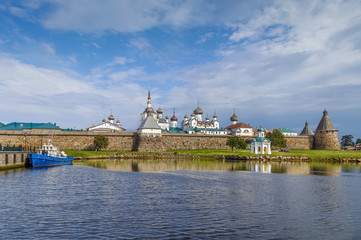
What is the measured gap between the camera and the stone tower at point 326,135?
75.7m

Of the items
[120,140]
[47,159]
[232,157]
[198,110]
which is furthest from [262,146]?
[198,110]

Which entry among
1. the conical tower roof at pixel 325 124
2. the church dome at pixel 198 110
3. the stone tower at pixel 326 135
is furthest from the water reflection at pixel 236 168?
the church dome at pixel 198 110

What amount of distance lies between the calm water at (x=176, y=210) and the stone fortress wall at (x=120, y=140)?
123 ft

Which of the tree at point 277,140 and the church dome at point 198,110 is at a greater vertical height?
the church dome at point 198,110

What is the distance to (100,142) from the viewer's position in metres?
56.9

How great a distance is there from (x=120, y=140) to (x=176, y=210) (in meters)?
49.9

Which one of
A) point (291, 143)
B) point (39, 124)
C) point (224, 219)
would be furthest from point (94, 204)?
point (291, 143)

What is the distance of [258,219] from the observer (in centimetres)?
1249

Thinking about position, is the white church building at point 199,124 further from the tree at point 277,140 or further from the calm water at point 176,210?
the calm water at point 176,210

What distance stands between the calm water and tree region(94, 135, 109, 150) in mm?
35861

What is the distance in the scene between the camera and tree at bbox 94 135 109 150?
57.1 metres

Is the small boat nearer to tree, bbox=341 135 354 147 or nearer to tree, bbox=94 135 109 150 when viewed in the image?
tree, bbox=94 135 109 150

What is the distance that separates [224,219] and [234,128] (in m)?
89.6

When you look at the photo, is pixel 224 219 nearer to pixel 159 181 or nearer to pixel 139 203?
pixel 139 203
